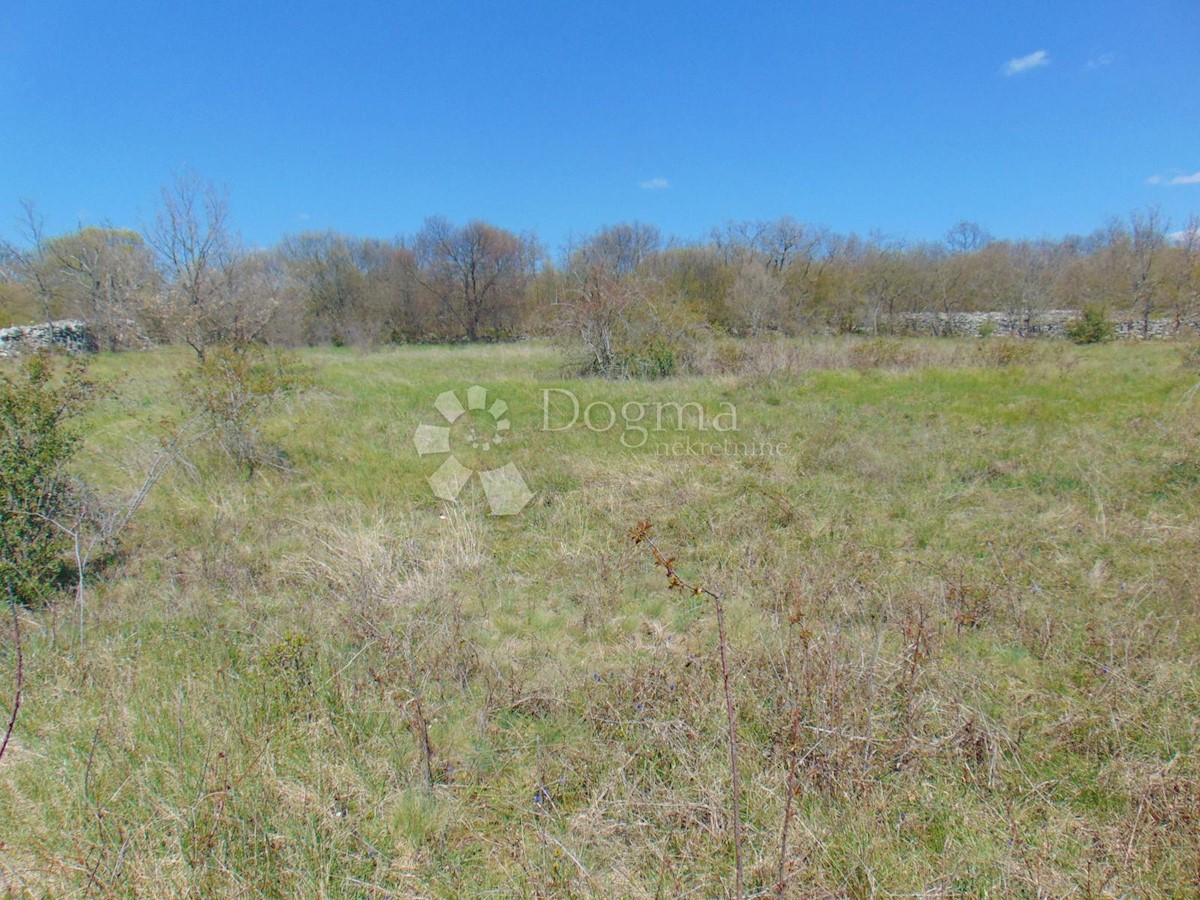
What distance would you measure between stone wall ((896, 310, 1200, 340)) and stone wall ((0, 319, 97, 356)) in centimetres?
2810

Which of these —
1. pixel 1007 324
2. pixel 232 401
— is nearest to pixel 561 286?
pixel 232 401

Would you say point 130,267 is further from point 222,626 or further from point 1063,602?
point 1063,602

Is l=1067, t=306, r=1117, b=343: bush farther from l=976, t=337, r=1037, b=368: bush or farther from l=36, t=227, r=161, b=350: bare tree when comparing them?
l=36, t=227, r=161, b=350: bare tree

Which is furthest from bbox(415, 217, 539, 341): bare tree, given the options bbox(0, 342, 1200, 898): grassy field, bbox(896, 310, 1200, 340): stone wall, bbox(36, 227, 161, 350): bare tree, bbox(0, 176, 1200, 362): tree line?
bbox(0, 342, 1200, 898): grassy field

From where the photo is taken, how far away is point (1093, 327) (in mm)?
16391

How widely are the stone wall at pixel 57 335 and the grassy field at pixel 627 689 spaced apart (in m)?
12.7

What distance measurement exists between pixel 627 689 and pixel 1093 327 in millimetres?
21382

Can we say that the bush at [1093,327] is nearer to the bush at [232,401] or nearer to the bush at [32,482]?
the bush at [232,401]

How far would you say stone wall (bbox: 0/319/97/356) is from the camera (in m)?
12.9

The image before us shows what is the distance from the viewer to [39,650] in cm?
254

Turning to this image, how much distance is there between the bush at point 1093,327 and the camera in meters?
16.2

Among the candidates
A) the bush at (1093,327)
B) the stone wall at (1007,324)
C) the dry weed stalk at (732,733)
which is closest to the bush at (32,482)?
the dry weed stalk at (732,733)

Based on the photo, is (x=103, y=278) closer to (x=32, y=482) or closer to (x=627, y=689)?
(x=32, y=482)

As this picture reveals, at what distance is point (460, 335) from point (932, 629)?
30236mm
